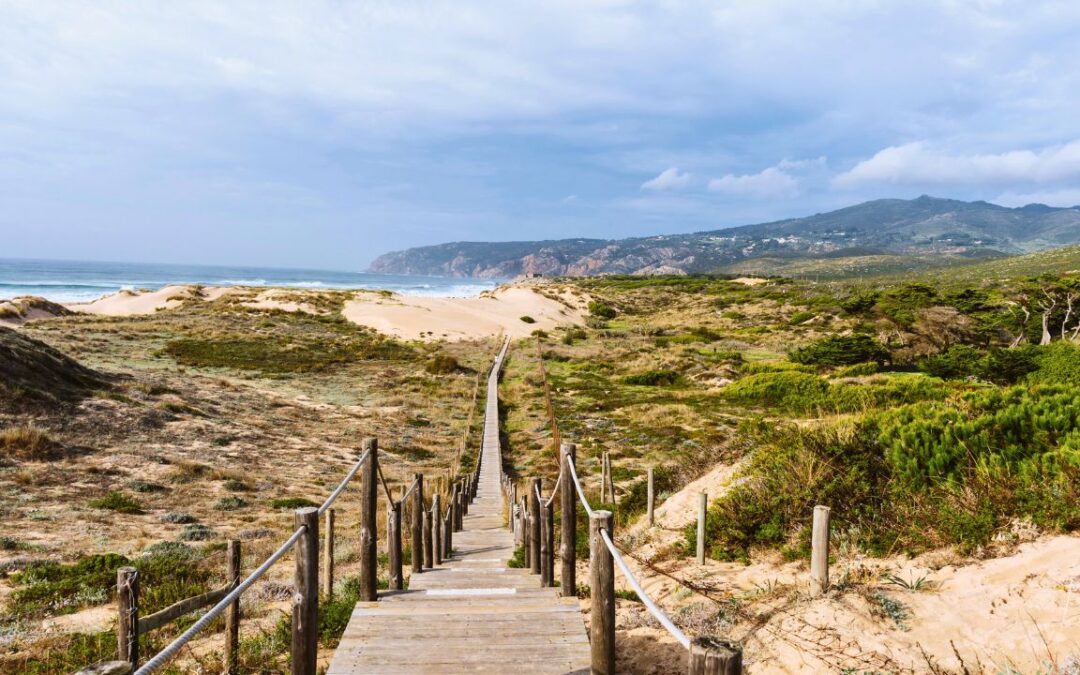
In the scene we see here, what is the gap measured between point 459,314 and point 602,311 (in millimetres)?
25117

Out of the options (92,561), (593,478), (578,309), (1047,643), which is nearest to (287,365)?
(593,478)

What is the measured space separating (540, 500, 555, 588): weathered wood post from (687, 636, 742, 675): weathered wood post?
4.57m

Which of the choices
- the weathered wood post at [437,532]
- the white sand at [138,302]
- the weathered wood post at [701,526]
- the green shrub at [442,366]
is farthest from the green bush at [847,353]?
the white sand at [138,302]

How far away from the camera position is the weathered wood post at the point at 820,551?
5.98 meters

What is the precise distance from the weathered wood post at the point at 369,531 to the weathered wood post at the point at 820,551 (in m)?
4.43

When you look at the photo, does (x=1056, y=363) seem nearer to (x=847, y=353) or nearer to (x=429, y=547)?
(x=847, y=353)

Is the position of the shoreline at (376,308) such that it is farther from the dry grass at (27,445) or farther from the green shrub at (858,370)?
the dry grass at (27,445)

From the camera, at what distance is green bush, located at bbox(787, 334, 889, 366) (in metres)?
37.2

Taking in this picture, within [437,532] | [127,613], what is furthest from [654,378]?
[127,613]

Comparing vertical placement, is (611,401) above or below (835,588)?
below

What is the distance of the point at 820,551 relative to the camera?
607cm

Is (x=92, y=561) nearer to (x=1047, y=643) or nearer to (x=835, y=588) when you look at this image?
(x=835, y=588)

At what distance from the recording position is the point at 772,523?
8.49m

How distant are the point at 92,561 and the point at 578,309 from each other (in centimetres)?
Result: 8749
